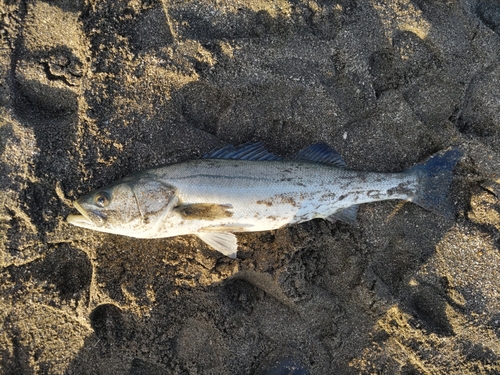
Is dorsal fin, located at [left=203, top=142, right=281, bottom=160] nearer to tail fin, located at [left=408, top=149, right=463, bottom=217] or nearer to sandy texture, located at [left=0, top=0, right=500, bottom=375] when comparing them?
sandy texture, located at [left=0, top=0, right=500, bottom=375]

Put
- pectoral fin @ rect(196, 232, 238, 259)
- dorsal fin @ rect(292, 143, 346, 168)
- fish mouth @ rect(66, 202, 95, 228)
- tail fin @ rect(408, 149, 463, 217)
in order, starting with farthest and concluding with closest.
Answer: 1. tail fin @ rect(408, 149, 463, 217)
2. dorsal fin @ rect(292, 143, 346, 168)
3. pectoral fin @ rect(196, 232, 238, 259)
4. fish mouth @ rect(66, 202, 95, 228)

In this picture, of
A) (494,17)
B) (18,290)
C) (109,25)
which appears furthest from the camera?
(494,17)

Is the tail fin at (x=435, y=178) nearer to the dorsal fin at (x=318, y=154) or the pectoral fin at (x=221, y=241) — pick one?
the dorsal fin at (x=318, y=154)

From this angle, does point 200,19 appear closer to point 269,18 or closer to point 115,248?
point 269,18

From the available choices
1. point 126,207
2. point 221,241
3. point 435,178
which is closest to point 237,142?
point 221,241

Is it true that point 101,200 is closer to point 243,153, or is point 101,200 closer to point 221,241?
point 221,241

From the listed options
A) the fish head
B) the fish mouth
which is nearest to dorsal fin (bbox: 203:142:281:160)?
the fish head

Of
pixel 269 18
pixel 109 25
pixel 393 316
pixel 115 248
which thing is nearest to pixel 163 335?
pixel 115 248

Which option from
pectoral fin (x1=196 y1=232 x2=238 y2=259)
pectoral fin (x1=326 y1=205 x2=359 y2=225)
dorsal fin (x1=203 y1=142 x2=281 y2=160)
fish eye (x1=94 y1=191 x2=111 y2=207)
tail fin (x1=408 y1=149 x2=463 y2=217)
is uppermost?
dorsal fin (x1=203 y1=142 x2=281 y2=160)
